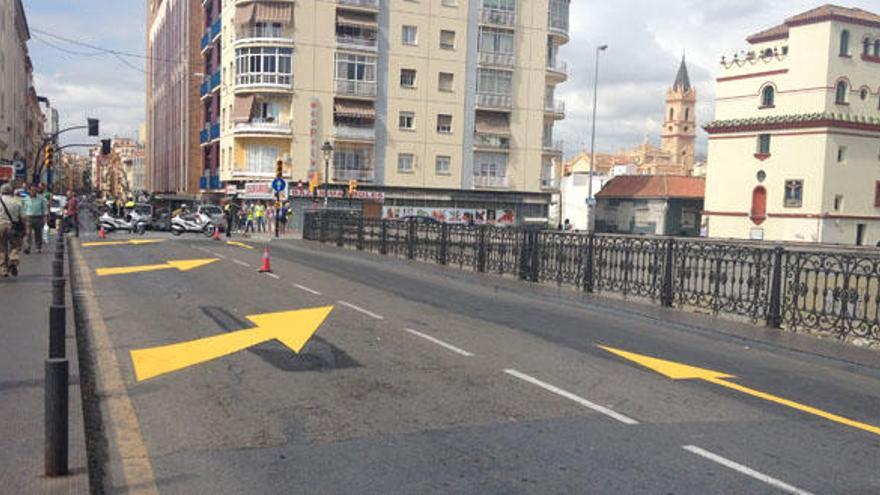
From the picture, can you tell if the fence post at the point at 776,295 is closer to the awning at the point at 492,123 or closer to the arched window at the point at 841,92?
the awning at the point at 492,123

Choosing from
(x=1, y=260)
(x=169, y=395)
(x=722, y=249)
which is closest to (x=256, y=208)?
(x=1, y=260)

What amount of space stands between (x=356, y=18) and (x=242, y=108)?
11.0 metres

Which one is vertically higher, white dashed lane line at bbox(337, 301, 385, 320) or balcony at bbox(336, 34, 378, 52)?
balcony at bbox(336, 34, 378, 52)

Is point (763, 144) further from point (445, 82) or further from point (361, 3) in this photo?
point (361, 3)

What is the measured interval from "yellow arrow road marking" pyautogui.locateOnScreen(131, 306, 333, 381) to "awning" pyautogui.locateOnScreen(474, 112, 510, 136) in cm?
4966

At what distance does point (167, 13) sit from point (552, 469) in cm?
9064

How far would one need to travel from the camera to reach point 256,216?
4731 cm

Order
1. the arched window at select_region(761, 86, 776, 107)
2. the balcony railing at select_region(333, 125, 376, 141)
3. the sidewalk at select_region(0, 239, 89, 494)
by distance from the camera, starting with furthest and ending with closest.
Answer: the arched window at select_region(761, 86, 776, 107) → the balcony railing at select_region(333, 125, 376, 141) → the sidewalk at select_region(0, 239, 89, 494)

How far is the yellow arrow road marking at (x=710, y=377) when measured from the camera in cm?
658

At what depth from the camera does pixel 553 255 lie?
17.2 metres

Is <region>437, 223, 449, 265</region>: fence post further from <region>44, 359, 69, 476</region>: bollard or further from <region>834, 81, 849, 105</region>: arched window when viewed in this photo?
<region>834, 81, 849, 105</region>: arched window

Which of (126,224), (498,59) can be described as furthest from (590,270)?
(498,59)

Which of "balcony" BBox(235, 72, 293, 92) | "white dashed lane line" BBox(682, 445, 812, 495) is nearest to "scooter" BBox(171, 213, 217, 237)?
"balcony" BBox(235, 72, 293, 92)

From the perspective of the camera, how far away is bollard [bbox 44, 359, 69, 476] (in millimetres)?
4324
